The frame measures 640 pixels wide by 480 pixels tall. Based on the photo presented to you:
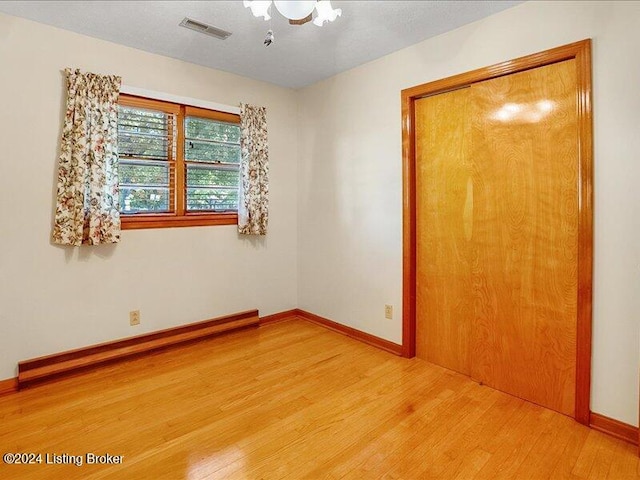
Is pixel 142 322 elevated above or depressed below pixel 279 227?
Result: below

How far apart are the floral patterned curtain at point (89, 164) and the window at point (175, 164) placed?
178mm

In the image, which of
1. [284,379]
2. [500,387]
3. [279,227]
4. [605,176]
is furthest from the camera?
[279,227]

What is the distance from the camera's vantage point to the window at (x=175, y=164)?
299 cm

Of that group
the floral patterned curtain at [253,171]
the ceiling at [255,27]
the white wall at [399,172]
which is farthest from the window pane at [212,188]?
the ceiling at [255,27]

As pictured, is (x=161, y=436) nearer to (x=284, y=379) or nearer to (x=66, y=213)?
(x=284, y=379)

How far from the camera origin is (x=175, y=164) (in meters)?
3.21

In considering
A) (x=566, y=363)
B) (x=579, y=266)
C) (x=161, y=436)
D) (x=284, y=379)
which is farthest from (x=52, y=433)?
(x=579, y=266)

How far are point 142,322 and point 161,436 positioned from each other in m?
1.32

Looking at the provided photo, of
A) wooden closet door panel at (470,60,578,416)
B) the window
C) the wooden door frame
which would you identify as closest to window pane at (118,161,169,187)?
the window

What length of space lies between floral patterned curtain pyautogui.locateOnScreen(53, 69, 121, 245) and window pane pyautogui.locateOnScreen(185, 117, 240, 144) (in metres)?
0.65

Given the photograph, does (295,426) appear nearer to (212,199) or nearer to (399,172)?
(399,172)

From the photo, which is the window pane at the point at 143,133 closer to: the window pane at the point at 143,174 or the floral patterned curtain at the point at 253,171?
the window pane at the point at 143,174

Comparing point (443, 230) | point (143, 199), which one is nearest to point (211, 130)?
point (143, 199)

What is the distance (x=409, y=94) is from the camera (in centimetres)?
289
